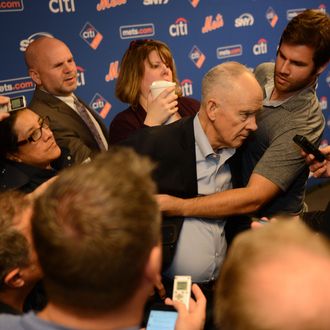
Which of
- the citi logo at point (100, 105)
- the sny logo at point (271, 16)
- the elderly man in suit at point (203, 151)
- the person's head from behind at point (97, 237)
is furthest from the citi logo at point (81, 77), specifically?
the person's head from behind at point (97, 237)

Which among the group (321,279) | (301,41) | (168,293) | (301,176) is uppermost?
(301,41)

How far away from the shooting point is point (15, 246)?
133cm

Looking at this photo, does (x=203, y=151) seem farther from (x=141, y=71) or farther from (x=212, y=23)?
(x=212, y=23)

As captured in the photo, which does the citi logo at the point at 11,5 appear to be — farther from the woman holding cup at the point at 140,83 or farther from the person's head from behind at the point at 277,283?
the person's head from behind at the point at 277,283

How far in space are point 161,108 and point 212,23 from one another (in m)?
2.63

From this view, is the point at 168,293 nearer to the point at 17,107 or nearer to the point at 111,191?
the point at 17,107

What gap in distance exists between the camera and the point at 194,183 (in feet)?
6.32

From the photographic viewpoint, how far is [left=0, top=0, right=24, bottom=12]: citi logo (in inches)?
127

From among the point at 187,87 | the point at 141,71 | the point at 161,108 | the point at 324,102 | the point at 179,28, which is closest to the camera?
the point at 161,108

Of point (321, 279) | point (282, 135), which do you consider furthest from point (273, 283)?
point (282, 135)

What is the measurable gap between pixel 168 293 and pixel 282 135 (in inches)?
31.6

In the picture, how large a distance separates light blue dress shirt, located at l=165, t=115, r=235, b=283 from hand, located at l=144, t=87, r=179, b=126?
159 millimetres

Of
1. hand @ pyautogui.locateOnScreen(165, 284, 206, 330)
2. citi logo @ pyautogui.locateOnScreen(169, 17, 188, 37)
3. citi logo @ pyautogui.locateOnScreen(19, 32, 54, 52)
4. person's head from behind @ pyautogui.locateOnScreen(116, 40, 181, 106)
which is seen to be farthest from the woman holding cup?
citi logo @ pyautogui.locateOnScreen(169, 17, 188, 37)

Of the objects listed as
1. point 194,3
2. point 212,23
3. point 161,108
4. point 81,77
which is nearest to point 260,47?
point 212,23
